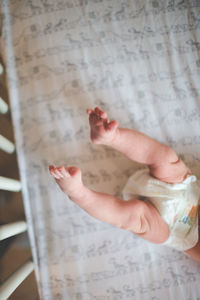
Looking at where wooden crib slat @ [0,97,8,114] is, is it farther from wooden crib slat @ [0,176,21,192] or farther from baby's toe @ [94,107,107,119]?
baby's toe @ [94,107,107,119]

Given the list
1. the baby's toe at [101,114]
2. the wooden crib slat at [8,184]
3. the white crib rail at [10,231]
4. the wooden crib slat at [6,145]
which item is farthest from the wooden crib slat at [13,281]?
the baby's toe at [101,114]

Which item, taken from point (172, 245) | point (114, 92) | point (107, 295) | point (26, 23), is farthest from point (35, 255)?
point (26, 23)

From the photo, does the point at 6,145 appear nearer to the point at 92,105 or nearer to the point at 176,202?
the point at 92,105

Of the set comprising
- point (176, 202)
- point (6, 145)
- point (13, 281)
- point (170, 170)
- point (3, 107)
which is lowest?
point (13, 281)

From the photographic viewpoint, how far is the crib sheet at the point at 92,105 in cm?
77

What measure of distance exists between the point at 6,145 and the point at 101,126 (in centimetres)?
31

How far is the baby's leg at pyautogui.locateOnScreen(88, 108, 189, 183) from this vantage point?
1.87 feet

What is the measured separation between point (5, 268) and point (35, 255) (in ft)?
0.35

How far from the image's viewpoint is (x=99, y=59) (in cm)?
80

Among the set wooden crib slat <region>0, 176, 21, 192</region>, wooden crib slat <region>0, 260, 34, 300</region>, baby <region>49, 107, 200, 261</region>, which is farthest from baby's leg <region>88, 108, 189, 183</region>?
wooden crib slat <region>0, 260, 34, 300</region>

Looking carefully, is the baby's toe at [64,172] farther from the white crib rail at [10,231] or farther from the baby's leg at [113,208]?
the white crib rail at [10,231]

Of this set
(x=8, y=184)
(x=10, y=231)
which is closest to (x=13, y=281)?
(x=10, y=231)

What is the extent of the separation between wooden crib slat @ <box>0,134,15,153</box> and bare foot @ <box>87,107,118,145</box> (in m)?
0.27

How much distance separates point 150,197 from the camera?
2.35 ft
